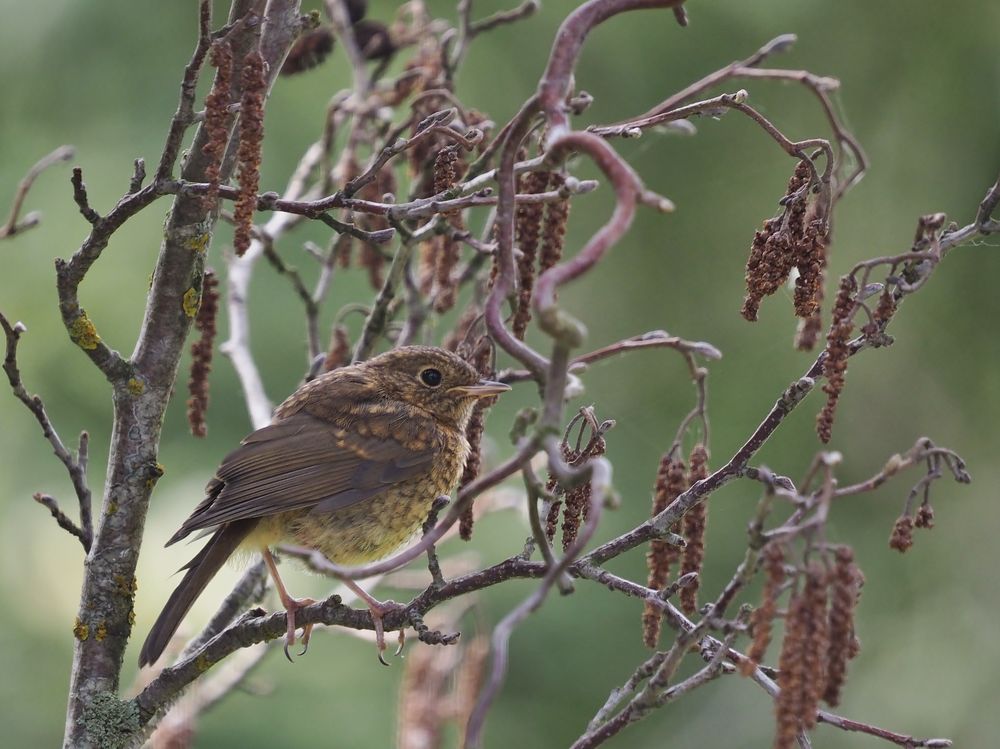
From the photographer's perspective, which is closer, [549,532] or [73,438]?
[549,532]

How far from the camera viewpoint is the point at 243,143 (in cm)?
234

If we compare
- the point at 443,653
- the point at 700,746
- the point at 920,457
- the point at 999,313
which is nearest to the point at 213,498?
the point at 443,653

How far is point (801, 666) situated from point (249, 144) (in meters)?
1.34

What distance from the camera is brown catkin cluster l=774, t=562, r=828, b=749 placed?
177 cm

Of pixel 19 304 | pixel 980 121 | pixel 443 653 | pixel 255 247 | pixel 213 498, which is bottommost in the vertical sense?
pixel 443 653

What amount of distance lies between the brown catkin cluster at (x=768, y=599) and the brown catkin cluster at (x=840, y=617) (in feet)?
0.27

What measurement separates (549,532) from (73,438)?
454 centimetres

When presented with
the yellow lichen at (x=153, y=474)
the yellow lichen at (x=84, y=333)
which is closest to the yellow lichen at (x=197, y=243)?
the yellow lichen at (x=84, y=333)

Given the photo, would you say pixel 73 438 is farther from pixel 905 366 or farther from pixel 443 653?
pixel 905 366

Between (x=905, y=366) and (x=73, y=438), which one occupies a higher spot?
(x=905, y=366)

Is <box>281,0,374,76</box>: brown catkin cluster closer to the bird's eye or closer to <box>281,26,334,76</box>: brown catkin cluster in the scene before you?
<box>281,26,334,76</box>: brown catkin cluster

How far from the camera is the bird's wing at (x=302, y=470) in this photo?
377 centimetres

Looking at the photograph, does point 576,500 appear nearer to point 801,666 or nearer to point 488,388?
point 801,666

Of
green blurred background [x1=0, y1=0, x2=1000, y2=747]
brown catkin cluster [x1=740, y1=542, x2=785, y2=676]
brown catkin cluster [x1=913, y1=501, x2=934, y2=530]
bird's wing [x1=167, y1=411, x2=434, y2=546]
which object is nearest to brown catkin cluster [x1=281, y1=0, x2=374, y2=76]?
bird's wing [x1=167, y1=411, x2=434, y2=546]
